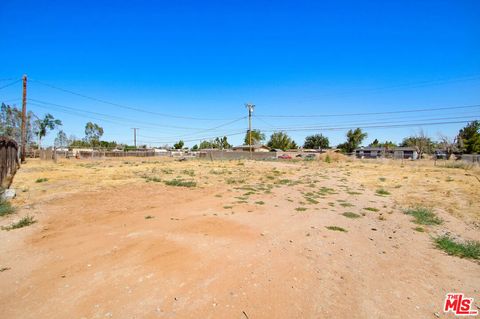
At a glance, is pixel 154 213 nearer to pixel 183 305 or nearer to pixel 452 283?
pixel 183 305

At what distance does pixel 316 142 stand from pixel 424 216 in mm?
94768

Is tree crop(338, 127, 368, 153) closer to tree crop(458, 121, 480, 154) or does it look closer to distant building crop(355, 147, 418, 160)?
distant building crop(355, 147, 418, 160)

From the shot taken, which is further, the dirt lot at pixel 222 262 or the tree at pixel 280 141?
the tree at pixel 280 141

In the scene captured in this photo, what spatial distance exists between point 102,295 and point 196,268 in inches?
54.0

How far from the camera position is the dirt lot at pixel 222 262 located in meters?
3.27

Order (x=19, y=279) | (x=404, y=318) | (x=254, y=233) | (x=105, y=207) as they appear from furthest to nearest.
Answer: (x=105, y=207)
(x=254, y=233)
(x=19, y=279)
(x=404, y=318)

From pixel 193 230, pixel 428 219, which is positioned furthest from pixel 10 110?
pixel 428 219

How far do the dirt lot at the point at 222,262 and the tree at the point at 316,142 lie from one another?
9274 centimetres

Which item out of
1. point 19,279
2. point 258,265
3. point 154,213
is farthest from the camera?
point 154,213

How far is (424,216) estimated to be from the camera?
8.38 metres

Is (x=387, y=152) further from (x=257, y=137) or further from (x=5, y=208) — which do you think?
(x=5, y=208)

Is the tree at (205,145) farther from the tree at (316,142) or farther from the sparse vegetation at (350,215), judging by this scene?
the sparse vegetation at (350,215)

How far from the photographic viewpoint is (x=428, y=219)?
8055mm

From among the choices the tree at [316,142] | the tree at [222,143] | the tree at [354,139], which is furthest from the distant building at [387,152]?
the tree at [222,143]
